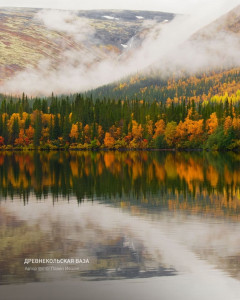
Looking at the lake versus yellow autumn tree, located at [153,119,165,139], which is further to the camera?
yellow autumn tree, located at [153,119,165,139]

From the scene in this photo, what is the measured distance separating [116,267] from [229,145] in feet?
445

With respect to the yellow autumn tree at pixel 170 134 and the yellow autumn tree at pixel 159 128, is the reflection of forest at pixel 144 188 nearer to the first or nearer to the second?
the yellow autumn tree at pixel 170 134

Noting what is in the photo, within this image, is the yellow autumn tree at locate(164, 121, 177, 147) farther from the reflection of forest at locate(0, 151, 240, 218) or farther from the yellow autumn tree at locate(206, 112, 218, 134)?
the reflection of forest at locate(0, 151, 240, 218)

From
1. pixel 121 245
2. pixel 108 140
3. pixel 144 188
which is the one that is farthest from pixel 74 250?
pixel 108 140

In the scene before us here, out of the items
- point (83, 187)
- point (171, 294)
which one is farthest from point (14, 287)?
point (83, 187)

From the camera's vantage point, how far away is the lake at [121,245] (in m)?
17.1

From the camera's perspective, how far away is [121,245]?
2258 centimetres

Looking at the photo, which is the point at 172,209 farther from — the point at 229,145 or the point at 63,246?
the point at 229,145

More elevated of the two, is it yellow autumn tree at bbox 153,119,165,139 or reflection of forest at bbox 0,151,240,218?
yellow autumn tree at bbox 153,119,165,139

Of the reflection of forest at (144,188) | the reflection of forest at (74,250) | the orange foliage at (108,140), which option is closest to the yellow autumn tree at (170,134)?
the orange foliage at (108,140)

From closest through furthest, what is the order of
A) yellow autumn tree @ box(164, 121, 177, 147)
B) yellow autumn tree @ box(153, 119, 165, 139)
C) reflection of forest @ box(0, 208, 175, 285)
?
reflection of forest @ box(0, 208, 175, 285)
yellow autumn tree @ box(164, 121, 177, 147)
yellow autumn tree @ box(153, 119, 165, 139)

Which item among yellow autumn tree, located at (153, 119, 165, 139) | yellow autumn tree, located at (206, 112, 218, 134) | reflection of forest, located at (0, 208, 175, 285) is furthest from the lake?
yellow autumn tree, located at (153, 119, 165, 139)

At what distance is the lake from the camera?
1709 cm

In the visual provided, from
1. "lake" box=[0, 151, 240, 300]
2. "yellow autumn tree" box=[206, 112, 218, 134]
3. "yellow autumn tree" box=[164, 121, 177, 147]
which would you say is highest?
"yellow autumn tree" box=[206, 112, 218, 134]
